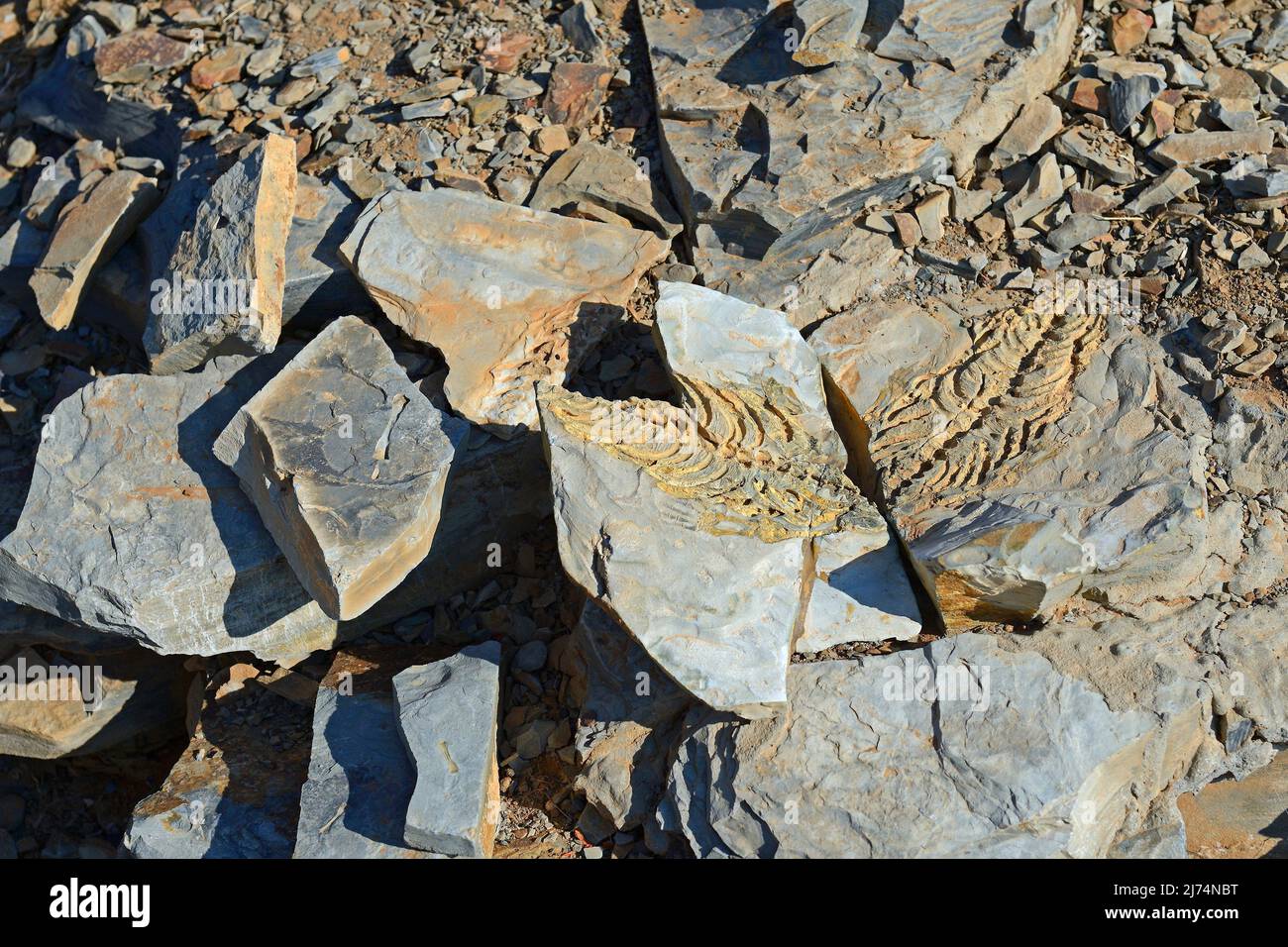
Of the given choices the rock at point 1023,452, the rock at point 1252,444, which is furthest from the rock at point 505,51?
the rock at point 1252,444

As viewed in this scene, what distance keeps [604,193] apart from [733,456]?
5.48 feet

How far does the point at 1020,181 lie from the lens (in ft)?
18.1

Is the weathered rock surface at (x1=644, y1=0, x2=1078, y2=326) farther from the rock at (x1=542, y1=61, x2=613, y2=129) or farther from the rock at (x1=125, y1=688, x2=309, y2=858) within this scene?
the rock at (x1=125, y1=688, x2=309, y2=858)

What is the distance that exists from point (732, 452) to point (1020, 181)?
6.87ft

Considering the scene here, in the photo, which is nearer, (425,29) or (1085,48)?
(1085,48)

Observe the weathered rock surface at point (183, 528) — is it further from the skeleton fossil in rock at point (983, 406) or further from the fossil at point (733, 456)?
the skeleton fossil in rock at point (983, 406)

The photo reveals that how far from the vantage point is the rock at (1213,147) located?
536 centimetres

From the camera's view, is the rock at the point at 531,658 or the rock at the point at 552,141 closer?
the rock at the point at 531,658

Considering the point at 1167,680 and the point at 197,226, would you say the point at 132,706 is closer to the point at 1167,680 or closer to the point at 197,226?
the point at 197,226

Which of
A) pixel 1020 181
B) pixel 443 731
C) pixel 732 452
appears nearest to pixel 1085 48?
pixel 1020 181

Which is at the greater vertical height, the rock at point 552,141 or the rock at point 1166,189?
the rock at point 1166,189

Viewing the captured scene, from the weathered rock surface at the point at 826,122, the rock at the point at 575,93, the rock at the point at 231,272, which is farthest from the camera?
the rock at the point at 575,93

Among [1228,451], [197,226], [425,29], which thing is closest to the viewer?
[1228,451]

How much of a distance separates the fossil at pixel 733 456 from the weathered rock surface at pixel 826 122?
2.66ft
